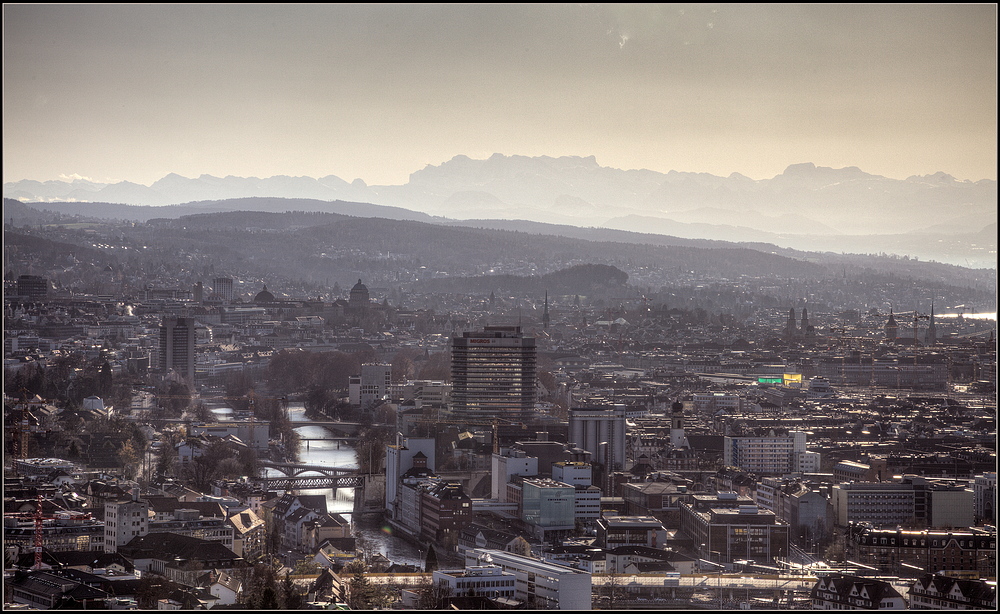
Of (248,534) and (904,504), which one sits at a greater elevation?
(904,504)

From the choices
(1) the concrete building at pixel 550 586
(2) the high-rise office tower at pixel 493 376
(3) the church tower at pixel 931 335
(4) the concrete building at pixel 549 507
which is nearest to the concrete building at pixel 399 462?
(4) the concrete building at pixel 549 507

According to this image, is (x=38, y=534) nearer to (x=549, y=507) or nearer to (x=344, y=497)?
(x=549, y=507)

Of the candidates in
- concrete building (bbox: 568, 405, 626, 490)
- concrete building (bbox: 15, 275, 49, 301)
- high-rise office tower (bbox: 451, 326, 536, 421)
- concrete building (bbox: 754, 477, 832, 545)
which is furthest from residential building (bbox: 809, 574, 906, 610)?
concrete building (bbox: 15, 275, 49, 301)

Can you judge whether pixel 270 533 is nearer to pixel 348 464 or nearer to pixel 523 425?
pixel 348 464

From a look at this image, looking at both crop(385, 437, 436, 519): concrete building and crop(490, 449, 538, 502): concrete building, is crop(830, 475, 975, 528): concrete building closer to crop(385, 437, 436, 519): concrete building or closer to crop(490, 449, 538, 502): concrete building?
crop(490, 449, 538, 502): concrete building

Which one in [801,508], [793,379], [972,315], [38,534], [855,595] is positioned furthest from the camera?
[972,315]

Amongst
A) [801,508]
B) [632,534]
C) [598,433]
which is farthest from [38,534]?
[598,433]
